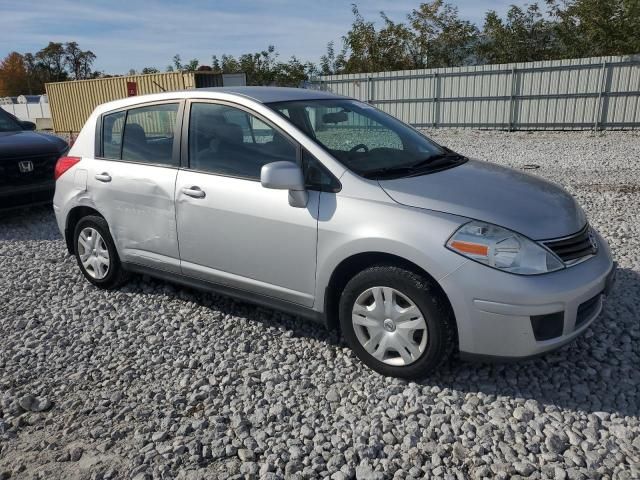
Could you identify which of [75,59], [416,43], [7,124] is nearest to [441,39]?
[416,43]

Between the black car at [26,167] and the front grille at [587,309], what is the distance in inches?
280

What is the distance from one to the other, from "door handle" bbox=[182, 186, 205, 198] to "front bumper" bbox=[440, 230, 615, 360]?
5.99 feet

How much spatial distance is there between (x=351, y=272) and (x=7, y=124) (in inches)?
289

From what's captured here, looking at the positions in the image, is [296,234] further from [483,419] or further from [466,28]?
[466,28]

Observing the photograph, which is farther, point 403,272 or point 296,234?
point 296,234

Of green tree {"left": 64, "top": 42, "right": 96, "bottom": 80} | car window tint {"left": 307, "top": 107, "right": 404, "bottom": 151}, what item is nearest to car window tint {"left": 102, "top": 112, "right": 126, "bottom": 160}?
car window tint {"left": 307, "top": 107, "right": 404, "bottom": 151}

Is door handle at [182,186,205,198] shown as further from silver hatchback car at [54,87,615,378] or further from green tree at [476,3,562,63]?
green tree at [476,3,562,63]

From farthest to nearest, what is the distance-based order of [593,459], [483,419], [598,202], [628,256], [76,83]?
1. [76,83]
2. [598,202]
3. [628,256]
4. [483,419]
5. [593,459]

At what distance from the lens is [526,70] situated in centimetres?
1741

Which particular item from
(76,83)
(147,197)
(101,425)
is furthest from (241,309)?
(76,83)

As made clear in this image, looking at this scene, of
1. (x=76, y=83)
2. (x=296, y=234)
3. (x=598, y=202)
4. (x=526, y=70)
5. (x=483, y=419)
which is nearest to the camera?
(x=483, y=419)

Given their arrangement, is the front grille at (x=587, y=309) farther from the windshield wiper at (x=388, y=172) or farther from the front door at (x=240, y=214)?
the front door at (x=240, y=214)

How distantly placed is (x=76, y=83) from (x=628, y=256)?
963 inches

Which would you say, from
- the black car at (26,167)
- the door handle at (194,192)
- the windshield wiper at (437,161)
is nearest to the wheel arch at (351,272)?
the windshield wiper at (437,161)
